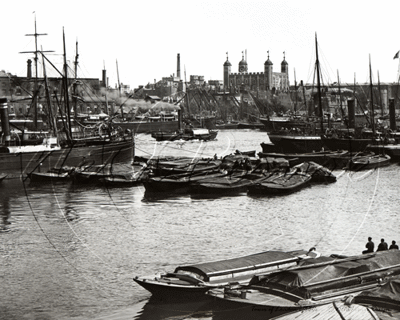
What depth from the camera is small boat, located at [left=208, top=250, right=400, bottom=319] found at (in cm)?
1881

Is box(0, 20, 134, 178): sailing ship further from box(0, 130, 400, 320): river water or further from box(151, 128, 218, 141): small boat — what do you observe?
box(151, 128, 218, 141): small boat

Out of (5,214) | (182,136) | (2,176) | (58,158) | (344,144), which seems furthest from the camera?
(182,136)

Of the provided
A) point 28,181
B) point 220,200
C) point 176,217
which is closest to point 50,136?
point 28,181

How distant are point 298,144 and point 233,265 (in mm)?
61968

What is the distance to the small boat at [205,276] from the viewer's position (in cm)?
2072

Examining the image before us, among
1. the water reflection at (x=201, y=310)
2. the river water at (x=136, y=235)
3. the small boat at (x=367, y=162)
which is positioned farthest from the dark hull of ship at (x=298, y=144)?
the water reflection at (x=201, y=310)

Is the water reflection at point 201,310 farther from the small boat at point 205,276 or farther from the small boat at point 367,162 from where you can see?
the small boat at point 367,162

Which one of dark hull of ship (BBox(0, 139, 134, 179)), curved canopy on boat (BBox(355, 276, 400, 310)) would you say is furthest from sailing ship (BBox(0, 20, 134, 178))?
curved canopy on boat (BBox(355, 276, 400, 310))

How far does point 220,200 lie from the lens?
4841cm

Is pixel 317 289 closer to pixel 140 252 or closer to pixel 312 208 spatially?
pixel 140 252

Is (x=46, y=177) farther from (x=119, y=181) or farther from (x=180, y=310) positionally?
(x=180, y=310)

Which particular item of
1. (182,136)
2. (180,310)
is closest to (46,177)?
(180,310)

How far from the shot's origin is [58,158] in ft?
223

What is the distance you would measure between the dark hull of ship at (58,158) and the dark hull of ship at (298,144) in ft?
66.7
